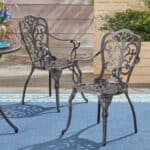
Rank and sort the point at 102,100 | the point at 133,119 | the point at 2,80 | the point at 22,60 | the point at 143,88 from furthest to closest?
the point at 22,60, the point at 2,80, the point at 143,88, the point at 133,119, the point at 102,100

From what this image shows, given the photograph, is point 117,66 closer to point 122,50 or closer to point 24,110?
point 122,50

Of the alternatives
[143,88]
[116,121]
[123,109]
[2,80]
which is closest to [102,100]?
[116,121]

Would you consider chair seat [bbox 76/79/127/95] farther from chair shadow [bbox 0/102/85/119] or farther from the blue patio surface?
chair shadow [bbox 0/102/85/119]

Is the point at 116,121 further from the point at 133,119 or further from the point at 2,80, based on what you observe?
the point at 2,80


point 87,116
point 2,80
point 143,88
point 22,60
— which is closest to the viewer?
point 87,116

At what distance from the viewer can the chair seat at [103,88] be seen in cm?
410

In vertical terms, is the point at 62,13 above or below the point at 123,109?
above

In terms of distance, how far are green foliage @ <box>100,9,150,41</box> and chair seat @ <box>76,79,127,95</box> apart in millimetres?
2002

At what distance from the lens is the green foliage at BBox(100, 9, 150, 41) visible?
245 inches

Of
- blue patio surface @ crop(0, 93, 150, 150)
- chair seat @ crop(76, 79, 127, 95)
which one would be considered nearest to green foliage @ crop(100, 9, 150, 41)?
blue patio surface @ crop(0, 93, 150, 150)

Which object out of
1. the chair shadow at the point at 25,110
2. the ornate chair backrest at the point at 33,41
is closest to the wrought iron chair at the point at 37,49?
the ornate chair backrest at the point at 33,41

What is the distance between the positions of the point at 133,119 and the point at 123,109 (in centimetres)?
51

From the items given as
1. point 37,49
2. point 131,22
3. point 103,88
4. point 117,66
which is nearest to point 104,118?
point 103,88

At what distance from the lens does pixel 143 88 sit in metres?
5.91
